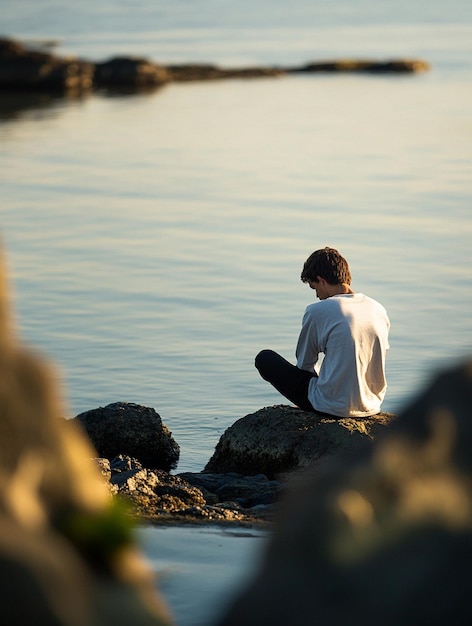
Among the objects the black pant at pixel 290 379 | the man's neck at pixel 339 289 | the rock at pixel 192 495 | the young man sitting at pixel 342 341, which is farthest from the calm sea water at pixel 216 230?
the man's neck at pixel 339 289

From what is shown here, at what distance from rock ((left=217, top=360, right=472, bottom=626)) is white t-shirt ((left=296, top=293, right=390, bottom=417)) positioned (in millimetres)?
5807

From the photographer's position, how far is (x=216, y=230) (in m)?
20.9

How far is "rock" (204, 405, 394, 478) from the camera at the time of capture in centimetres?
906

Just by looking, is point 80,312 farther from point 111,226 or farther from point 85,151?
point 85,151

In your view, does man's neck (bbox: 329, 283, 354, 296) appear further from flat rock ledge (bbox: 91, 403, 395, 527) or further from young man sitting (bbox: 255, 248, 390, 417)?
flat rock ledge (bbox: 91, 403, 395, 527)

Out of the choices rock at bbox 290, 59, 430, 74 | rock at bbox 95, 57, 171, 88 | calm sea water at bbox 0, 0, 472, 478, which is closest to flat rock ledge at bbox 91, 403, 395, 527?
calm sea water at bbox 0, 0, 472, 478

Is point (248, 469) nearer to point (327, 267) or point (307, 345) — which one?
point (307, 345)

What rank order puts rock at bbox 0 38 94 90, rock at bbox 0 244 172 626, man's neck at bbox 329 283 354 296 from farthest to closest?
1. rock at bbox 0 38 94 90
2. man's neck at bbox 329 283 354 296
3. rock at bbox 0 244 172 626

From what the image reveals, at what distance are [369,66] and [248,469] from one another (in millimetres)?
40013

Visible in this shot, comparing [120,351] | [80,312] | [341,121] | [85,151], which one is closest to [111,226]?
[80,312]

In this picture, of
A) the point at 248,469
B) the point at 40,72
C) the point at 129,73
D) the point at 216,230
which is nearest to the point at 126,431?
the point at 248,469

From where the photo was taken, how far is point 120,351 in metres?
15.0

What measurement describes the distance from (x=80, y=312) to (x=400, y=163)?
1192 cm

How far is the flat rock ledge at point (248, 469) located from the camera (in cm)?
823
